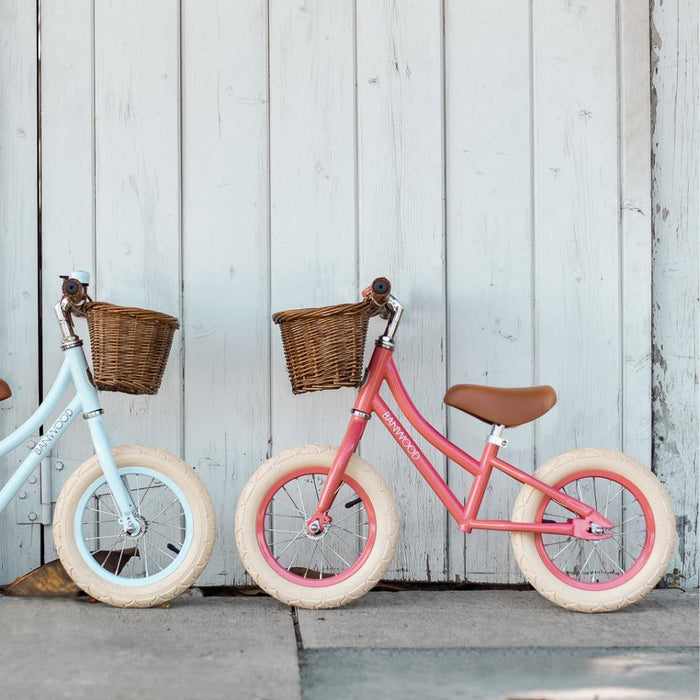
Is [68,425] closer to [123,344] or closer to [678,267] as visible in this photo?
[123,344]

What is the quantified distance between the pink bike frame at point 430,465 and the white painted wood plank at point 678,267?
501 mm

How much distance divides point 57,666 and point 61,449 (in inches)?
35.3

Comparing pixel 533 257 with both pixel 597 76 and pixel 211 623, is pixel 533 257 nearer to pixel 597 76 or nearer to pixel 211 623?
pixel 597 76

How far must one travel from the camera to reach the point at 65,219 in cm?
298

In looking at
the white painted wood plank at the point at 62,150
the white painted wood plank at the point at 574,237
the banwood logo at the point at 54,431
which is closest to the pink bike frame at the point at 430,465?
the white painted wood plank at the point at 574,237

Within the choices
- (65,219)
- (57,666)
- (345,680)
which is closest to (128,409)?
(65,219)

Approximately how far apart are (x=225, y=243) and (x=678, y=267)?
1.48 meters

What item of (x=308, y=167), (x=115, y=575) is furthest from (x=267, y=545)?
(x=308, y=167)

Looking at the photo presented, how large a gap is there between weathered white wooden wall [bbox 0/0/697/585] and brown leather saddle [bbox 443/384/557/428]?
1.04ft

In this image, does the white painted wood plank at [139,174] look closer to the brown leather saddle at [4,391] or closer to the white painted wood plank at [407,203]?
the brown leather saddle at [4,391]

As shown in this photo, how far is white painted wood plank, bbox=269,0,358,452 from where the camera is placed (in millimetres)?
3006

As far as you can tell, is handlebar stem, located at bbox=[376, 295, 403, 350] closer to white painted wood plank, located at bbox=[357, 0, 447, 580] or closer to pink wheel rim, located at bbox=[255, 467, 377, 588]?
white painted wood plank, located at bbox=[357, 0, 447, 580]

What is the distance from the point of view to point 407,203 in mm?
3021

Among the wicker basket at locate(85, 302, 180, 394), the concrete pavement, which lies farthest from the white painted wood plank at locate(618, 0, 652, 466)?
the wicker basket at locate(85, 302, 180, 394)
